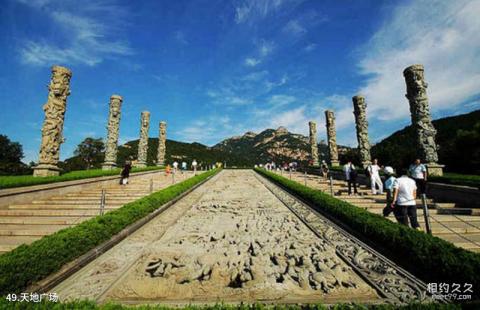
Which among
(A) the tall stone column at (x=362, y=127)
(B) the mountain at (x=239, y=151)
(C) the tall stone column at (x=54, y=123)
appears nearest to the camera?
(C) the tall stone column at (x=54, y=123)

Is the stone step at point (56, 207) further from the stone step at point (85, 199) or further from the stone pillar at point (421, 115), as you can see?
the stone pillar at point (421, 115)

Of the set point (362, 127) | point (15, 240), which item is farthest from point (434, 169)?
point (15, 240)

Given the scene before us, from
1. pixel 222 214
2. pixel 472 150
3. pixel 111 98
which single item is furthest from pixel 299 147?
pixel 222 214

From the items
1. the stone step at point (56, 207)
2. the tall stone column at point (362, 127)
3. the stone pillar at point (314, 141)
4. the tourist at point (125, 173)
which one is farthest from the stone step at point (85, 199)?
the stone pillar at point (314, 141)

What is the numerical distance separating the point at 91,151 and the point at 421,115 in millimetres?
60067

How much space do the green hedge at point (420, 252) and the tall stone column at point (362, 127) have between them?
15330mm

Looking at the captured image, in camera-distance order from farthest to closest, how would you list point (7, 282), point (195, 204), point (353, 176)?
1. point (353, 176)
2. point (195, 204)
3. point (7, 282)

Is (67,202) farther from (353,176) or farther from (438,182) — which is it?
(438,182)

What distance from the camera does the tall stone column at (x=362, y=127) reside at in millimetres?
20344

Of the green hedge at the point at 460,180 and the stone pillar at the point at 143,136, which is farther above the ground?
the stone pillar at the point at 143,136

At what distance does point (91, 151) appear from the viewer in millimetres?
54688

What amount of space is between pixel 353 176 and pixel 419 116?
5.88m

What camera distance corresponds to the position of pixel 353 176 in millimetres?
11602

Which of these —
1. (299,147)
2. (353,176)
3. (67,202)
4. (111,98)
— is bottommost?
(67,202)
